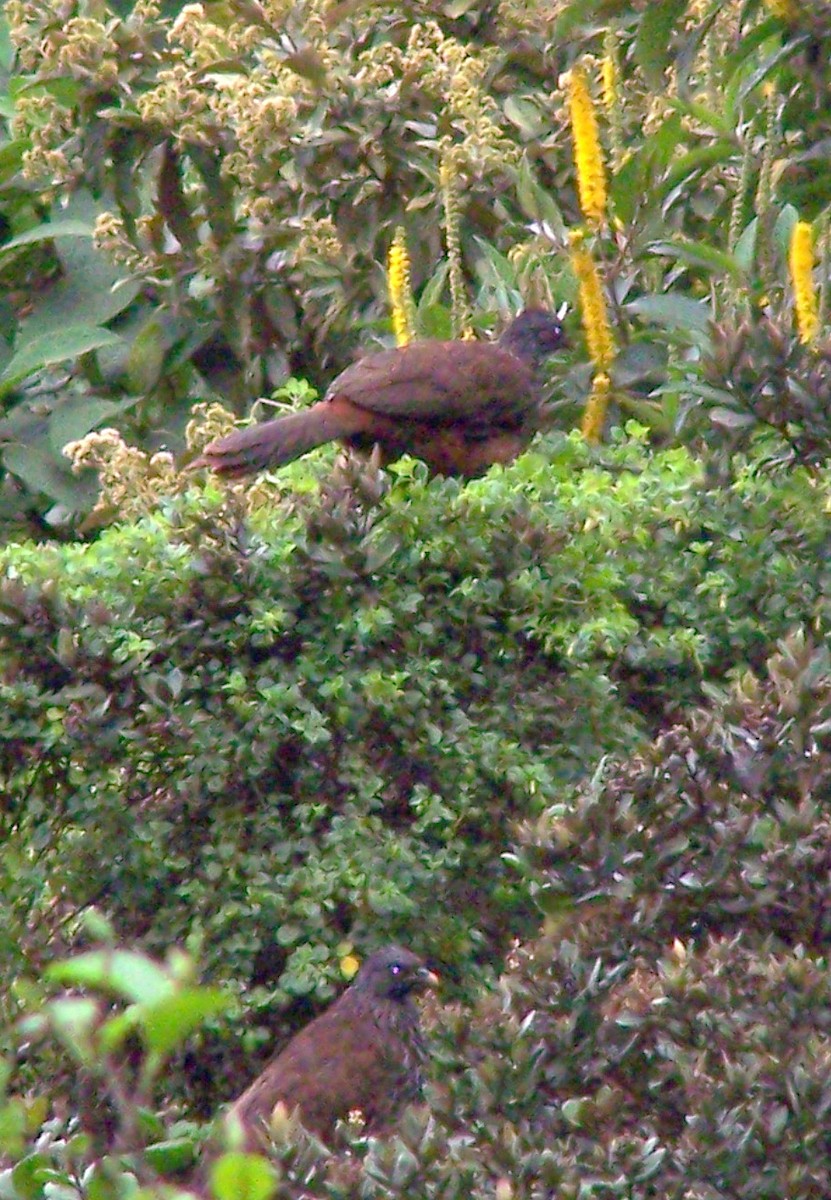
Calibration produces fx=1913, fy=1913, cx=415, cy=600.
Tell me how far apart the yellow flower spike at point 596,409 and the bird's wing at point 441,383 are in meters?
0.24

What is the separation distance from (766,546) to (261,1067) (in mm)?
1827

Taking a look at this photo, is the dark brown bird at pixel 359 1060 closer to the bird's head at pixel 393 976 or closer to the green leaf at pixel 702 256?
the bird's head at pixel 393 976

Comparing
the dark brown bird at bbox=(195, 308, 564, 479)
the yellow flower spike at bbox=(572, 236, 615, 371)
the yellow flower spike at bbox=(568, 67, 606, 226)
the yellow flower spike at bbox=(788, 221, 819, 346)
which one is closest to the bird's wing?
the dark brown bird at bbox=(195, 308, 564, 479)

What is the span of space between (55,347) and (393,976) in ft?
14.5

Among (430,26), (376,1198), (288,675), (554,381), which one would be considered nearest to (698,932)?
(376,1198)

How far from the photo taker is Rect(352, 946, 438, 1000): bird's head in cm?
428

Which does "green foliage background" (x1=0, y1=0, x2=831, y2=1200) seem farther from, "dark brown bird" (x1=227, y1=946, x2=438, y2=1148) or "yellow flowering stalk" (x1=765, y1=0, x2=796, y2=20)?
"dark brown bird" (x1=227, y1=946, x2=438, y2=1148)

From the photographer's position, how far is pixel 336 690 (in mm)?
4586

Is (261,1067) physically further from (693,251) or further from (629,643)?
(693,251)

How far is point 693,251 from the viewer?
6.04 metres

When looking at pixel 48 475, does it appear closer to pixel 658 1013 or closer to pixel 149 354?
pixel 149 354

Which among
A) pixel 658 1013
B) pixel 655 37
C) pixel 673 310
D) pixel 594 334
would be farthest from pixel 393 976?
pixel 655 37

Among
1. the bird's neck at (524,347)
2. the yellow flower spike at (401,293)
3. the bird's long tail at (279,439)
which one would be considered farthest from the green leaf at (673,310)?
the bird's long tail at (279,439)

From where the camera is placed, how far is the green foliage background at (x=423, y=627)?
279 centimetres
